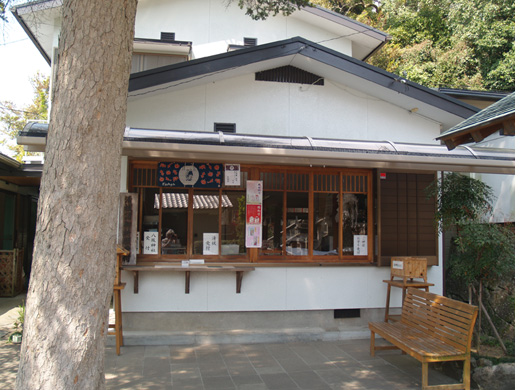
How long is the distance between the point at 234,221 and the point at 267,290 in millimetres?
1397

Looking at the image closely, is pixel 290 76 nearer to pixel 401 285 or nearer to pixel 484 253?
pixel 401 285

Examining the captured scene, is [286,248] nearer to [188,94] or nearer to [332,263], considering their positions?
[332,263]

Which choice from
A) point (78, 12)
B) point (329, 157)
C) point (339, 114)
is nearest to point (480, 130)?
point (329, 157)

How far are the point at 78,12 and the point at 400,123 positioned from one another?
691 centimetres

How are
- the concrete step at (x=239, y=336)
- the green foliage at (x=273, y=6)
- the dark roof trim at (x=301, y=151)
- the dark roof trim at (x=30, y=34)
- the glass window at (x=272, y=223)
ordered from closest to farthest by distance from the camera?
the dark roof trim at (x=301, y=151), the concrete step at (x=239, y=336), the green foliage at (x=273, y=6), the glass window at (x=272, y=223), the dark roof trim at (x=30, y=34)

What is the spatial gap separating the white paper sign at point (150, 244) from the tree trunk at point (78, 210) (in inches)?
174

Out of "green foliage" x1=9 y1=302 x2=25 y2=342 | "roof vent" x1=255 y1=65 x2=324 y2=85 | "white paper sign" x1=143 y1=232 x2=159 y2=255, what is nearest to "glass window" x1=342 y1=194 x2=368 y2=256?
"roof vent" x1=255 y1=65 x2=324 y2=85

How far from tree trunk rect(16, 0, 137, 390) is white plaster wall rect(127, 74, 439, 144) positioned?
4616 mm

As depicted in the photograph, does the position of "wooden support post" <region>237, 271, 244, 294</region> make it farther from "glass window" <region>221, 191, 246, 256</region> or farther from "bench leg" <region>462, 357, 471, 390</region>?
"bench leg" <region>462, 357, 471, 390</region>

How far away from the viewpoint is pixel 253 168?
7.86 m

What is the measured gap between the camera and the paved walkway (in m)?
5.55

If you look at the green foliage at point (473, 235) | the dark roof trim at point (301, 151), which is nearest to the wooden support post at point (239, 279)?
the dark roof trim at point (301, 151)

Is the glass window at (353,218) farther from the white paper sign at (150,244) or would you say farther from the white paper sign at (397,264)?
the white paper sign at (150,244)

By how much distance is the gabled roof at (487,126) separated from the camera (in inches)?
172
